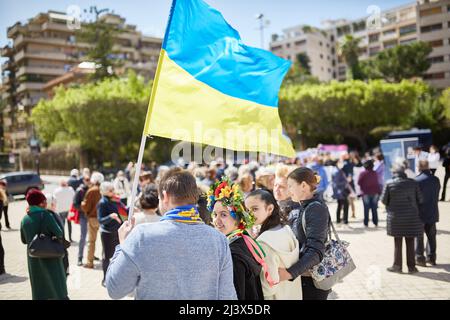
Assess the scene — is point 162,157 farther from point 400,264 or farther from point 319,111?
point 400,264

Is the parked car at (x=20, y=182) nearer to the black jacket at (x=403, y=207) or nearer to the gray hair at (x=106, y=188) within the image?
the gray hair at (x=106, y=188)

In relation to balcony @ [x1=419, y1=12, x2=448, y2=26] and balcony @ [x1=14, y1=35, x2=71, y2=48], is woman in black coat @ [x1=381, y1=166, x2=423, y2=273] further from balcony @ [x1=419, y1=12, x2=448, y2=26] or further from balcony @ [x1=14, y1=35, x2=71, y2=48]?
balcony @ [x1=14, y1=35, x2=71, y2=48]

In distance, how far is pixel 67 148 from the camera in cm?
4331

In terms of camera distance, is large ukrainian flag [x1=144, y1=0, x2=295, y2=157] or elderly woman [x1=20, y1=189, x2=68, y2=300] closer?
large ukrainian flag [x1=144, y1=0, x2=295, y2=157]

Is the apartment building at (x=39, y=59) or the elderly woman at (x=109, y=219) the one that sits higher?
the apartment building at (x=39, y=59)

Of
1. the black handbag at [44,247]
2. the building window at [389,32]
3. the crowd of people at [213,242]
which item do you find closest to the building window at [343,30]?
the building window at [389,32]

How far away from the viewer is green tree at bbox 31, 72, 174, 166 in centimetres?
3575

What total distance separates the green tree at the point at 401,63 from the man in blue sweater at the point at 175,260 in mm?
43818

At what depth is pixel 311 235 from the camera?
3400mm

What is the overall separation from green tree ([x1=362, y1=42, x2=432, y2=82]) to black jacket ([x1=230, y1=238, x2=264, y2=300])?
142 feet

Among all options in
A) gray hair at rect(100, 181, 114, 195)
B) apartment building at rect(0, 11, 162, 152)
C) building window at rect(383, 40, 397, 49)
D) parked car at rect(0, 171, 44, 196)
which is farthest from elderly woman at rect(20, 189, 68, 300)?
building window at rect(383, 40, 397, 49)

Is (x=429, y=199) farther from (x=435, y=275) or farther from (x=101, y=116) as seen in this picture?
(x=101, y=116)

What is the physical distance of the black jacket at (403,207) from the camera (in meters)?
6.63

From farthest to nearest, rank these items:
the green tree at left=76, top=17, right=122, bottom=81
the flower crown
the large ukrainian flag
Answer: the green tree at left=76, top=17, right=122, bottom=81 → the large ukrainian flag → the flower crown
